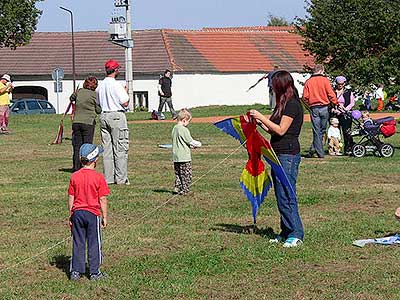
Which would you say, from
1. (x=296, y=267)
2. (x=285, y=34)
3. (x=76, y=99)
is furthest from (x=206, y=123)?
(x=285, y=34)

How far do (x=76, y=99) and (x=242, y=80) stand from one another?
5546 cm

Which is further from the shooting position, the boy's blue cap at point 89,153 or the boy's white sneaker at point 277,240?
the boy's white sneaker at point 277,240

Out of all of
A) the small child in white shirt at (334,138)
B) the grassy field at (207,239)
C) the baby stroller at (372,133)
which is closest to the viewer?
the grassy field at (207,239)

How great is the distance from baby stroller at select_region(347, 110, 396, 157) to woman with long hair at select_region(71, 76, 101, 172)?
608 cm

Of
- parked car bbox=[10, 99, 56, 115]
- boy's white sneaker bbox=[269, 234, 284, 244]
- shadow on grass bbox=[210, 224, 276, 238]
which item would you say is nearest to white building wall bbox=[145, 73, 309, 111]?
parked car bbox=[10, 99, 56, 115]

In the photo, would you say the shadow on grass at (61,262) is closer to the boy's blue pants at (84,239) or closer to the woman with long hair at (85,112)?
the boy's blue pants at (84,239)

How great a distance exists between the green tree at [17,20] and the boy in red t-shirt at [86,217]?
1942 inches

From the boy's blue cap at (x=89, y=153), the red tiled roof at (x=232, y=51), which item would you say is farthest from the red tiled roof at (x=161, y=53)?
the boy's blue cap at (x=89, y=153)

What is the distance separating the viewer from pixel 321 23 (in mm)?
46562

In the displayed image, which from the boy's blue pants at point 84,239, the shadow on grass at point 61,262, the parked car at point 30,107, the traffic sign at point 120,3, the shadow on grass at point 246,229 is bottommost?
the parked car at point 30,107

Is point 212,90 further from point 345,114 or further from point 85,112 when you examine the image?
point 85,112

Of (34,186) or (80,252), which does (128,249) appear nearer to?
(80,252)

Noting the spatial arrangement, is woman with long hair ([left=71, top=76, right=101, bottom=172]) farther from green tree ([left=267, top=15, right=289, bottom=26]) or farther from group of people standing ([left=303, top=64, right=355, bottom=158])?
green tree ([left=267, top=15, right=289, bottom=26])

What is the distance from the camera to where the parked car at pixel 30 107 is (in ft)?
179
